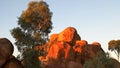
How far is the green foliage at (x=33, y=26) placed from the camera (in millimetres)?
62188

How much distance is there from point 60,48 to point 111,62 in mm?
18737

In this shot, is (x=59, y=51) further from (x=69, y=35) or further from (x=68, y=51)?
(x=69, y=35)

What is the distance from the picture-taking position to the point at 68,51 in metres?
63.4

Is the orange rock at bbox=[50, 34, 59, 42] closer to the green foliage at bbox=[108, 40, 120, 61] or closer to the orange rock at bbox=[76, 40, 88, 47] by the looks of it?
the orange rock at bbox=[76, 40, 88, 47]

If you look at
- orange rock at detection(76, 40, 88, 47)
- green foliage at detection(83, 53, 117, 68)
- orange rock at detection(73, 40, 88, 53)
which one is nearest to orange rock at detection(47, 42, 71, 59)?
orange rock at detection(73, 40, 88, 53)

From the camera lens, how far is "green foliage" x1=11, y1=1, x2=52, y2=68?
204 feet

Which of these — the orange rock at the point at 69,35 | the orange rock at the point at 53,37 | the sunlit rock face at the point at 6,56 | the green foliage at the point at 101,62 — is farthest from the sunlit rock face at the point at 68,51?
the sunlit rock face at the point at 6,56

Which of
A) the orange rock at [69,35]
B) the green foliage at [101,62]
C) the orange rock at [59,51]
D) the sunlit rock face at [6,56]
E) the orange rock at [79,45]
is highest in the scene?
the orange rock at [69,35]

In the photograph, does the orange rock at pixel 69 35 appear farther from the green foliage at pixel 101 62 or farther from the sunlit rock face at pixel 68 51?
the green foliage at pixel 101 62

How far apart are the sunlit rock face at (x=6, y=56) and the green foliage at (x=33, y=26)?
13.5m

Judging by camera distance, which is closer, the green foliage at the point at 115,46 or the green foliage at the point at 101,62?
the green foliage at the point at 101,62

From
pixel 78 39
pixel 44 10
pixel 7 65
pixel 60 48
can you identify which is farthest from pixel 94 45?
pixel 7 65

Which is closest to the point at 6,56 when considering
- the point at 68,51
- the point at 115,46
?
the point at 68,51

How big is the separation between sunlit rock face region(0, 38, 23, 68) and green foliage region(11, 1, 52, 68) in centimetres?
1348
